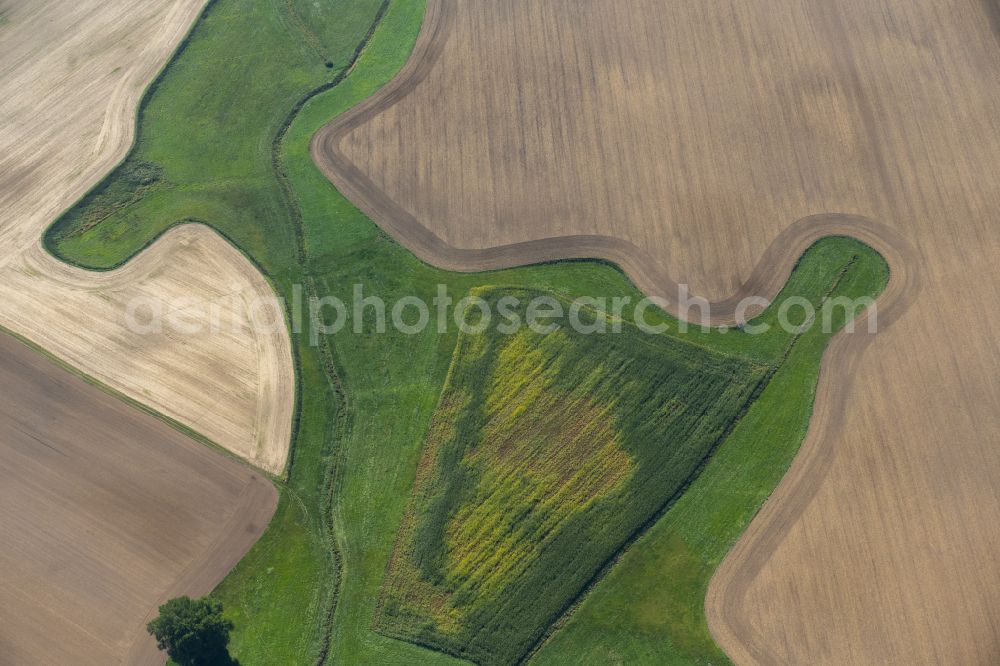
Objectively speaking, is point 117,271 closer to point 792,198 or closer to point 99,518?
point 99,518

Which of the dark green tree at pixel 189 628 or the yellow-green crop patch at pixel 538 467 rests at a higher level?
the yellow-green crop patch at pixel 538 467

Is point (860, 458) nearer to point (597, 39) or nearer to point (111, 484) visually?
point (597, 39)

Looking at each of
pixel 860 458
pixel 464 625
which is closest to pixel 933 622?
pixel 860 458

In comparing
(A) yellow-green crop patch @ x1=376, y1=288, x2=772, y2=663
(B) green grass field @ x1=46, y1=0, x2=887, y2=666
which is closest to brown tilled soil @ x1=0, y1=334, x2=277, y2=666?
(B) green grass field @ x1=46, y1=0, x2=887, y2=666

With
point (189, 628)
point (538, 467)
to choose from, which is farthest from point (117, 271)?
point (538, 467)

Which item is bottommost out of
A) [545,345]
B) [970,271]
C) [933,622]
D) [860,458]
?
[933,622]

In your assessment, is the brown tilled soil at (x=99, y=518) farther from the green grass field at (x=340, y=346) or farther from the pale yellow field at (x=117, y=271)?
the green grass field at (x=340, y=346)

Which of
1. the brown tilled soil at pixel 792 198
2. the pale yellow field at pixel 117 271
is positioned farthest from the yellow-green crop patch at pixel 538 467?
the pale yellow field at pixel 117 271
